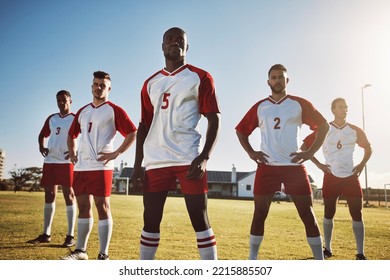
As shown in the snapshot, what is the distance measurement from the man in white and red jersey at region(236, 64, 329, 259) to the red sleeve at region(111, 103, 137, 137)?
1076mm

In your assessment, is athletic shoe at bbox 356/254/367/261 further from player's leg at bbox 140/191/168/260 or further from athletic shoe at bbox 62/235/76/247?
athletic shoe at bbox 62/235/76/247

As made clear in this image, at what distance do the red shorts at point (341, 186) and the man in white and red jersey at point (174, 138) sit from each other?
6.88 feet

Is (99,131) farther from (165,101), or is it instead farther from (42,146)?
(42,146)

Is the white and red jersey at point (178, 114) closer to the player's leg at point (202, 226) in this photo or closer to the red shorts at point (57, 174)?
the player's leg at point (202, 226)

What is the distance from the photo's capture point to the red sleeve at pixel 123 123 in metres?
3.20

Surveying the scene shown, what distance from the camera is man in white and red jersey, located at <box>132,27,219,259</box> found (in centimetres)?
209

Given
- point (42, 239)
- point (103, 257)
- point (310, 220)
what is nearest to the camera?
point (310, 220)

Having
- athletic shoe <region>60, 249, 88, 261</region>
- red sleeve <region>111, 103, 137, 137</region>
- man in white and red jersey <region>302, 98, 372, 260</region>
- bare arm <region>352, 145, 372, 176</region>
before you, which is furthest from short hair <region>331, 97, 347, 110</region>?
athletic shoe <region>60, 249, 88, 261</region>

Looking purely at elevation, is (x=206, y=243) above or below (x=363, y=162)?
below

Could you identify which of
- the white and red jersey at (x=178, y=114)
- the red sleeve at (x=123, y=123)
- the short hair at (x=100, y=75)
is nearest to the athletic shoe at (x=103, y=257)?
the red sleeve at (x=123, y=123)

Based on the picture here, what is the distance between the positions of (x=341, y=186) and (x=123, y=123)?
2364 mm

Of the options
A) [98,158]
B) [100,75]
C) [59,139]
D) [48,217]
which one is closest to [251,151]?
[98,158]

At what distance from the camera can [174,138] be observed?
7.40ft
